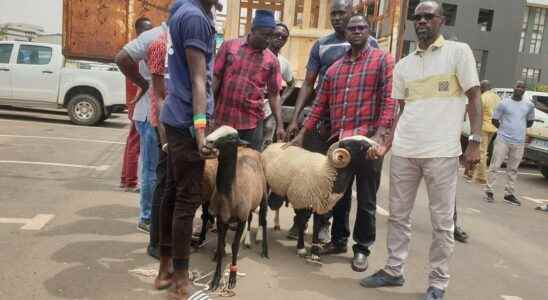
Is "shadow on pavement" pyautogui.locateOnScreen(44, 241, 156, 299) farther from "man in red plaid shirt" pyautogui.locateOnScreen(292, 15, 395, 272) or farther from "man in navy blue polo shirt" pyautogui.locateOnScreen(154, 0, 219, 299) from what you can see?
"man in red plaid shirt" pyautogui.locateOnScreen(292, 15, 395, 272)

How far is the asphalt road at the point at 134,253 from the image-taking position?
3.56 m

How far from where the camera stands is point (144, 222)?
4727mm

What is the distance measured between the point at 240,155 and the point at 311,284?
3.88 feet

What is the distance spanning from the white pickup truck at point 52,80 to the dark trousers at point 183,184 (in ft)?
32.8

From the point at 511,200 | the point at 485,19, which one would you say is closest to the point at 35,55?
the point at 511,200

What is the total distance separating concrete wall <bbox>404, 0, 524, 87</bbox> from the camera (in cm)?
3139

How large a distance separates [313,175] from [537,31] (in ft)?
120

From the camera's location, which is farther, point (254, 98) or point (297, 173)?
point (254, 98)

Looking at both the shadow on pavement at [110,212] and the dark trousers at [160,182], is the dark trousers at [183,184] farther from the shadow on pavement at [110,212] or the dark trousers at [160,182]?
the shadow on pavement at [110,212]

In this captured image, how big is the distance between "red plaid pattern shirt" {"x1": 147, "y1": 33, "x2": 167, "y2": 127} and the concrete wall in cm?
3062

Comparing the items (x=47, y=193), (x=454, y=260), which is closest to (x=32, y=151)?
(x=47, y=193)

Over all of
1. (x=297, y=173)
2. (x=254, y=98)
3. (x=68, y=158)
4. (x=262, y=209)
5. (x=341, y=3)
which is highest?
(x=341, y=3)

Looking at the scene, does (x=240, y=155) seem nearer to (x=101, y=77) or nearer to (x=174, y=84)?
(x=174, y=84)

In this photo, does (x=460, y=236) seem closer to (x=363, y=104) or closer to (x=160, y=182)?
(x=363, y=104)
